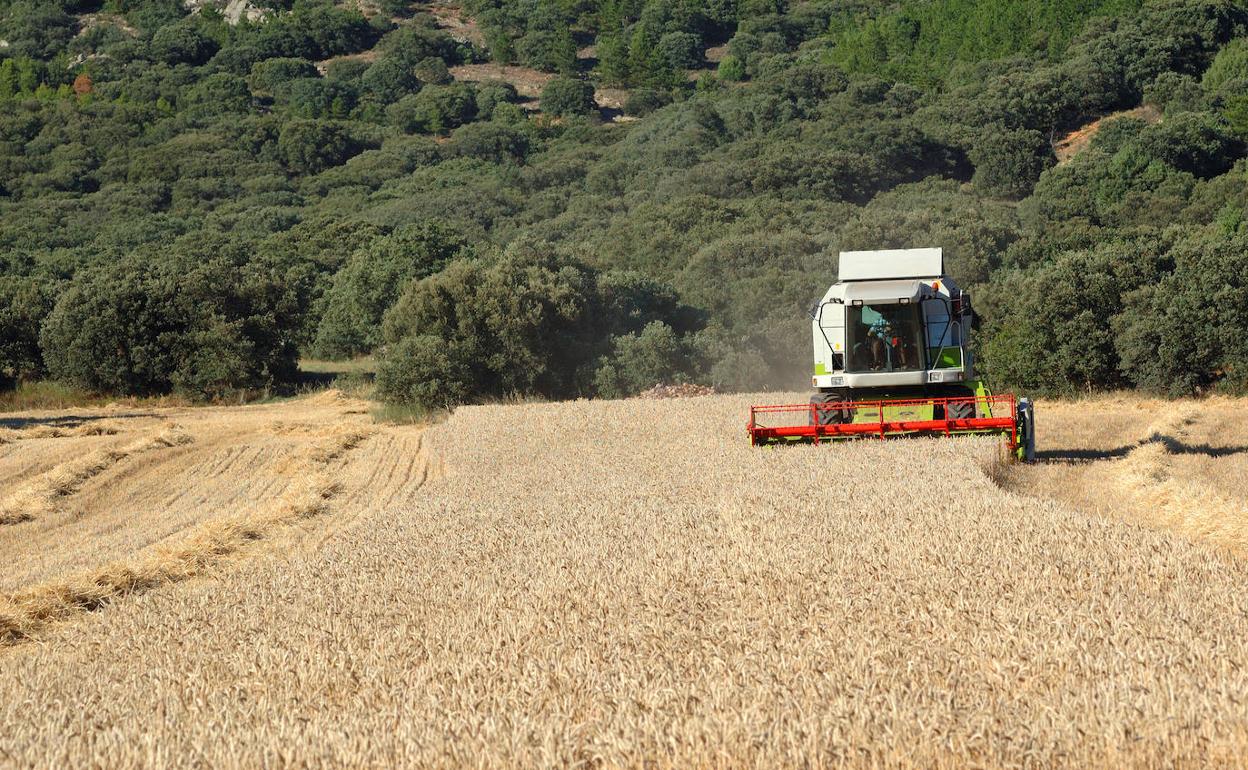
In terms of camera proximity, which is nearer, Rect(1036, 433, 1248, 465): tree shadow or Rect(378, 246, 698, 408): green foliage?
Rect(1036, 433, 1248, 465): tree shadow

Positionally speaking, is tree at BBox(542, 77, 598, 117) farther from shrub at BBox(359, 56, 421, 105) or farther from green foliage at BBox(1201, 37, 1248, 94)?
green foliage at BBox(1201, 37, 1248, 94)

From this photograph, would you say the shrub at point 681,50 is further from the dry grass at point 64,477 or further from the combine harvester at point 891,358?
the combine harvester at point 891,358

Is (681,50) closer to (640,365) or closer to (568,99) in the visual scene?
(568,99)

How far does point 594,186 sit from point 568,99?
136ft

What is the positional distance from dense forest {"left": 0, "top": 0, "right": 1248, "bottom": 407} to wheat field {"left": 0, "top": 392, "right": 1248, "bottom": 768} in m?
21.2

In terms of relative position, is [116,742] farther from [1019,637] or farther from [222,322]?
[222,322]

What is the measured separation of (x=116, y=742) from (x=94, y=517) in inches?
593

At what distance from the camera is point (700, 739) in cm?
618

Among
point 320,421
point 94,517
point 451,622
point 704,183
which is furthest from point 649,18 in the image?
point 451,622

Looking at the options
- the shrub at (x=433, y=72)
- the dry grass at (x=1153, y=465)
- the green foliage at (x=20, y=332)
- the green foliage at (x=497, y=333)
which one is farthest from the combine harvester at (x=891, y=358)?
the shrub at (x=433, y=72)

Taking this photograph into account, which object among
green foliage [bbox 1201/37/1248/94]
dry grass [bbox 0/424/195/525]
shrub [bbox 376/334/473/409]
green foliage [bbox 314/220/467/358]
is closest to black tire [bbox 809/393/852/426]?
dry grass [bbox 0/424/195/525]

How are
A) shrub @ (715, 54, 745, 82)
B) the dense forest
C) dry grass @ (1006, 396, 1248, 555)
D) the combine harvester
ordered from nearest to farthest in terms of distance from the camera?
dry grass @ (1006, 396, 1248, 555), the combine harvester, the dense forest, shrub @ (715, 54, 745, 82)

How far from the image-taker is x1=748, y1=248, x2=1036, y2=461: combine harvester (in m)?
20.8

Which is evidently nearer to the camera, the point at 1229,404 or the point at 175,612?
the point at 175,612
